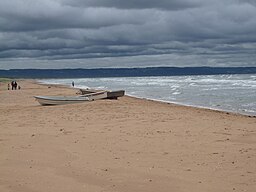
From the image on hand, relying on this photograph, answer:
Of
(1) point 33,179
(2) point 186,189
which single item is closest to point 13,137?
(1) point 33,179

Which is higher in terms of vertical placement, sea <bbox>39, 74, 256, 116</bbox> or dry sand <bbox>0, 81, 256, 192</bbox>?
dry sand <bbox>0, 81, 256, 192</bbox>

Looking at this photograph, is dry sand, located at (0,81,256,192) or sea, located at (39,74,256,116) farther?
sea, located at (39,74,256,116)

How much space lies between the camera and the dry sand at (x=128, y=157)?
6629 mm

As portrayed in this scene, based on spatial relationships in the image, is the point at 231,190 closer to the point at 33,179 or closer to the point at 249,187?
the point at 249,187

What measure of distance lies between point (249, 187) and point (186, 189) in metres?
0.95

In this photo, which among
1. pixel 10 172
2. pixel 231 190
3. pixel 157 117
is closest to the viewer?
pixel 231 190

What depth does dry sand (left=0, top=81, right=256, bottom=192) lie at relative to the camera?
6.63 m

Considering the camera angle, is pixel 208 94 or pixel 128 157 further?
pixel 208 94

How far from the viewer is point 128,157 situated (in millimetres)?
8703

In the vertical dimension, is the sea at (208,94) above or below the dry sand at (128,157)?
below

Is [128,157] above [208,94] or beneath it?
above

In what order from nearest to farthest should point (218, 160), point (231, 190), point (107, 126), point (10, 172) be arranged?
point (231, 190), point (10, 172), point (218, 160), point (107, 126)

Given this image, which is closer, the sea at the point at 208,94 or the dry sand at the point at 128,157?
the dry sand at the point at 128,157

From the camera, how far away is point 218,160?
8320 mm
